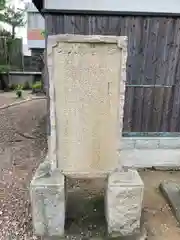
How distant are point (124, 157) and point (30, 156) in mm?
1756

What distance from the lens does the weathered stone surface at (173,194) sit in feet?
10.0

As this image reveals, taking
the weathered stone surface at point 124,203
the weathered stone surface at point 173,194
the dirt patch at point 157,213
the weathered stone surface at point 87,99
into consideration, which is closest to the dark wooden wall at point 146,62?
the dirt patch at point 157,213

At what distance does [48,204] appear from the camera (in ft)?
8.21

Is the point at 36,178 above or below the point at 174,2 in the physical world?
below

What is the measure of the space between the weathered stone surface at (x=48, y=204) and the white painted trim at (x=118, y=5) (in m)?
2.28

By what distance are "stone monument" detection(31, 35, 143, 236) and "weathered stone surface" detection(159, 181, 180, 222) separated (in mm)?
662

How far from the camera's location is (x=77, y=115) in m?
2.52

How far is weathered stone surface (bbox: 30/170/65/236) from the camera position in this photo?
8.12 ft

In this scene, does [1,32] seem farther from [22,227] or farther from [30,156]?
[22,227]

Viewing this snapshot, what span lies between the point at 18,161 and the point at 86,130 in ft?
7.90

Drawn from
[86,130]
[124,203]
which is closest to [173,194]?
[124,203]

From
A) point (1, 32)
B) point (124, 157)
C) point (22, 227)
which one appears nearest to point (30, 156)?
point (124, 157)

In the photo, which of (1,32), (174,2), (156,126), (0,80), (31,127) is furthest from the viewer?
(1,32)

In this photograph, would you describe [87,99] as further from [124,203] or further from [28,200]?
[28,200]
